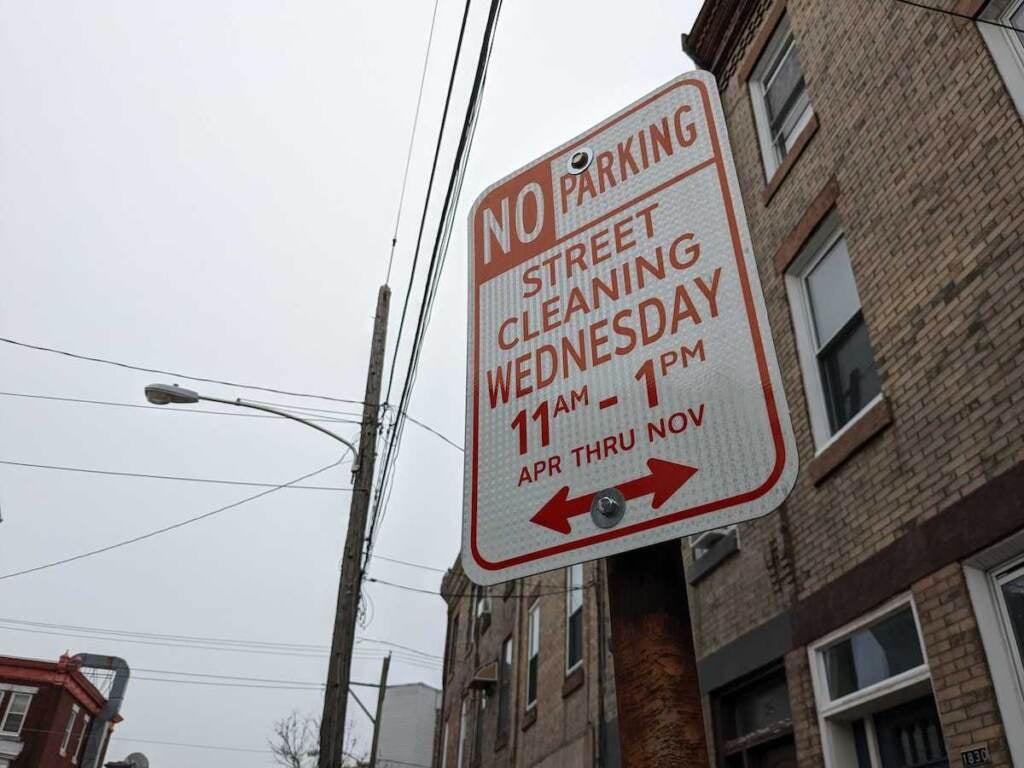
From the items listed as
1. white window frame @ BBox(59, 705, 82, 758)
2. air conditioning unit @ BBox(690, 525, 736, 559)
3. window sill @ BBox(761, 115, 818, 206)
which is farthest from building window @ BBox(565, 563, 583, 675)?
white window frame @ BBox(59, 705, 82, 758)

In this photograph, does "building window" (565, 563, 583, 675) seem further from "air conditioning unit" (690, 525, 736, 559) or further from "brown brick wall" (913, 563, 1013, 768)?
"brown brick wall" (913, 563, 1013, 768)

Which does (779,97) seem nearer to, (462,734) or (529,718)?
(529,718)

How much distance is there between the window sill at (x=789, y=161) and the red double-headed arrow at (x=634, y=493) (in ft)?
23.8

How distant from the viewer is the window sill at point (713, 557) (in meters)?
8.38

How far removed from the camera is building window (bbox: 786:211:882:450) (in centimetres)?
715

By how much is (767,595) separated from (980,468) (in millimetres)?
2778

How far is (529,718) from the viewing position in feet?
47.5

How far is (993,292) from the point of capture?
17.8 feet

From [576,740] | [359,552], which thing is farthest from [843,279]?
[576,740]

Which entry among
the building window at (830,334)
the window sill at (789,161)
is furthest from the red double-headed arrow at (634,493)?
the window sill at (789,161)

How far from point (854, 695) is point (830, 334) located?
3.11m

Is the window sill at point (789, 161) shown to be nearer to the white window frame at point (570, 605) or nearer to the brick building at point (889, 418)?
the brick building at point (889, 418)

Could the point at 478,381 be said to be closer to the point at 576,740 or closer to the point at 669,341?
the point at 669,341

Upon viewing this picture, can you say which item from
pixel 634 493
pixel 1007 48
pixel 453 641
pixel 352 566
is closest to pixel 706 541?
pixel 352 566
